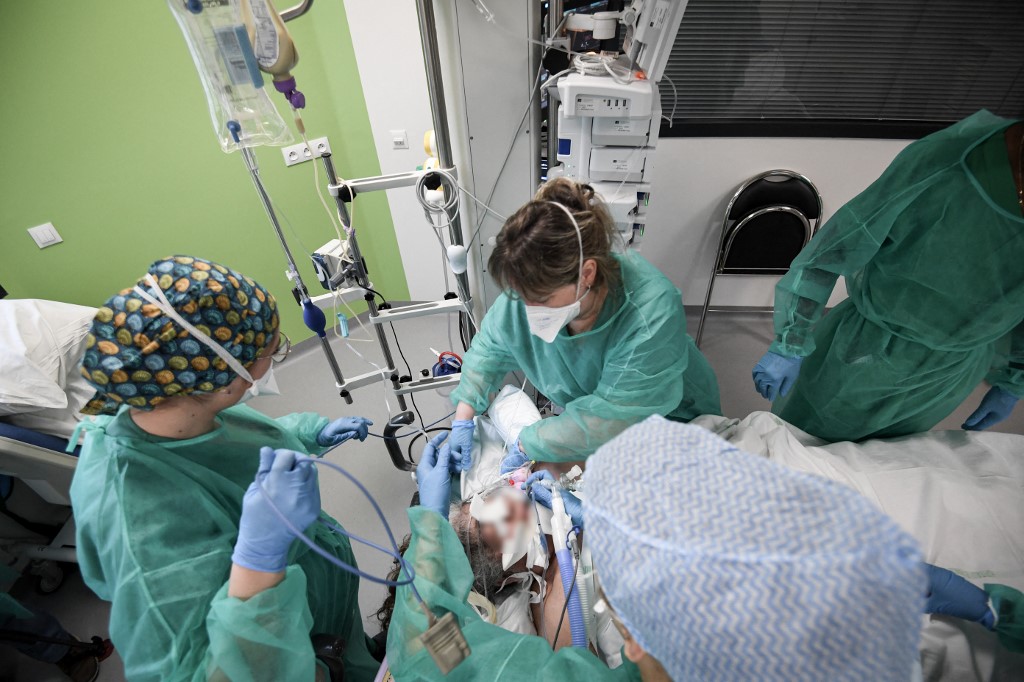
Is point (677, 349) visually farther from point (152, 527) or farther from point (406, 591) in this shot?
point (152, 527)

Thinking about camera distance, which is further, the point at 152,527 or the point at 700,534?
the point at 152,527

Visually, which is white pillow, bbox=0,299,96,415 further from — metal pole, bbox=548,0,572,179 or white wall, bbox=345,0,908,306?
metal pole, bbox=548,0,572,179

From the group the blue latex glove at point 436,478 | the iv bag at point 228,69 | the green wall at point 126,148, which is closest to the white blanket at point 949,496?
the blue latex glove at point 436,478

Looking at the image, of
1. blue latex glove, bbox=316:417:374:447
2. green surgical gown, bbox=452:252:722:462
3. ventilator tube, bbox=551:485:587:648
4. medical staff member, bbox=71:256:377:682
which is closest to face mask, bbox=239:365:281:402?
medical staff member, bbox=71:256:377:682

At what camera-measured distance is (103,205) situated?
6.79ft

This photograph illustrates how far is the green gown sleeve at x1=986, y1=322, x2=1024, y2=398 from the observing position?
1.24m

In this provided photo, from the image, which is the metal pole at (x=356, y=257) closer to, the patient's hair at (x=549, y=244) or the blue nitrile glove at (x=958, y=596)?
the patient's hair at (x=549, y=244)

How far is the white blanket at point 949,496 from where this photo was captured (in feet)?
2.77

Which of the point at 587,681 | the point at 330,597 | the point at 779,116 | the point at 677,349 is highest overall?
the point at 779,116

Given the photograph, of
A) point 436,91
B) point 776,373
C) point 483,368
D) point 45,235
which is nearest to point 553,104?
point 436,91

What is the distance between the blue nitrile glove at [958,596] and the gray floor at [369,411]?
150 centimetres

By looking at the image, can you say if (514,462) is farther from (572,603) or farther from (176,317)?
(176,317)

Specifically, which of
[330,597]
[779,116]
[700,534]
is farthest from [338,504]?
[779,116]

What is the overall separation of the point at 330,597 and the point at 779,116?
2.98 metres
